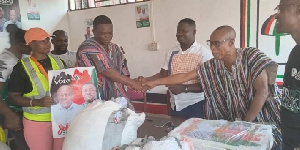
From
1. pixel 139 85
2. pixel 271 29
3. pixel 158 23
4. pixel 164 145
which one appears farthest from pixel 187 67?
pixel 158 23

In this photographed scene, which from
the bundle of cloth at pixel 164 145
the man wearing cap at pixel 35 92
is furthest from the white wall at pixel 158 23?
the bundle of cloth at pixel 164 145

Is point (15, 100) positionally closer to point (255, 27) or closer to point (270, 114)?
point (270, 114)

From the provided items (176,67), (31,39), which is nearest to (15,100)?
(31,39)

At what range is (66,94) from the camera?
220 cm

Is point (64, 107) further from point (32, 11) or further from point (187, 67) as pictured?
point (32, 11)

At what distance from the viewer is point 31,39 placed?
90.5 inches

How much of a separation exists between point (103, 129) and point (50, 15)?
4.69 metres

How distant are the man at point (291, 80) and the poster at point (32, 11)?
4861 millimetres

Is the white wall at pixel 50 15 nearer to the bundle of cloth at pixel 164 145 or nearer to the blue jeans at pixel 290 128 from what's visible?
the bundle of cloth at pixel 164 145

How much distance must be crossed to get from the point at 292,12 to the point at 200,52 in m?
1.25

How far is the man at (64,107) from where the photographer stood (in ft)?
7.20

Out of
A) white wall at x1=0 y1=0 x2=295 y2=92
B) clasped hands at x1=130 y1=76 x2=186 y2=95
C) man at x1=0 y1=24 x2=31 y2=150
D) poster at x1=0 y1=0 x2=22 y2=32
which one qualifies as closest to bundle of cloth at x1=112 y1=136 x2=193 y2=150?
clasped hands at x1=130 y1=76 x2=186 y2=95

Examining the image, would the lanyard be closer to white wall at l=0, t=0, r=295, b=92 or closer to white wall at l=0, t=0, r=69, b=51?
white wall at l=0, t=0, r=295, b=92

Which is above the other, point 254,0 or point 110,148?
point 254,0
